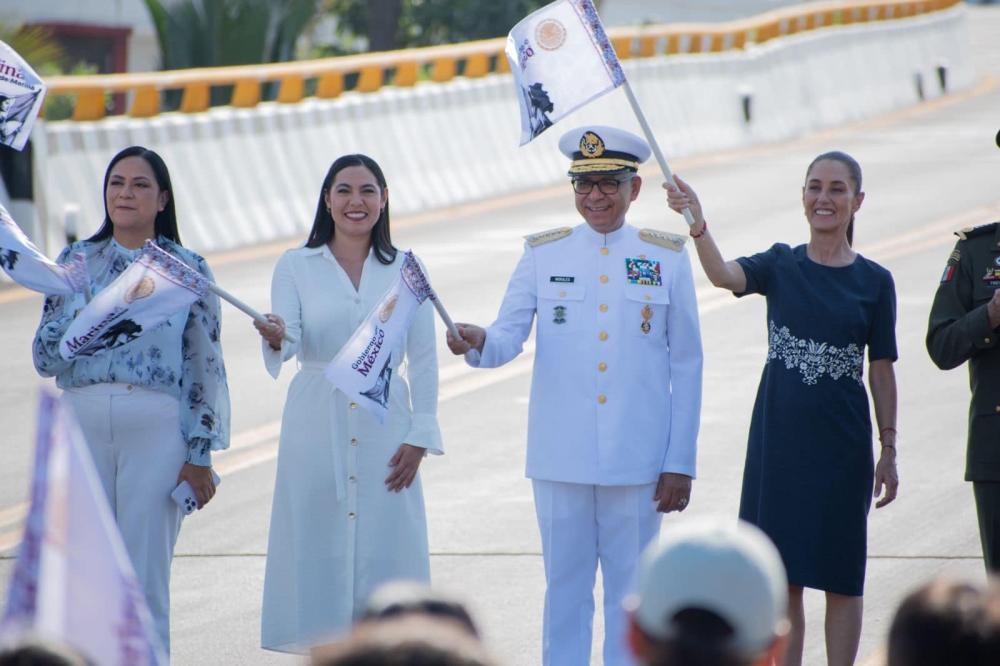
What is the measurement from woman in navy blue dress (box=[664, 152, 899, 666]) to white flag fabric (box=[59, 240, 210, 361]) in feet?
5.68

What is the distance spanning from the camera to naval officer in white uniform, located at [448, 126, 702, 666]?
18.5 ft

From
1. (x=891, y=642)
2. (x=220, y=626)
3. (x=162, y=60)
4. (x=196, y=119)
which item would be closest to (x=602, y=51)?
(x=220, y=626)

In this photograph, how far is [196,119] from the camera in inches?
653

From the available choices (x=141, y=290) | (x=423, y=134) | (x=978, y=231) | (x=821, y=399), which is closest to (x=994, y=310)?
(x=978, y=231)

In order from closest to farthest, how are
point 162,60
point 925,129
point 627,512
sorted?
point 627,512 → point 162,60 → point 925,129

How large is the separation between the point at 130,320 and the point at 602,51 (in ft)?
6.64

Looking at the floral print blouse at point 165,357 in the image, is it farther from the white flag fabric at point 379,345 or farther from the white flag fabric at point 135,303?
the white flag fabric at point 379,345

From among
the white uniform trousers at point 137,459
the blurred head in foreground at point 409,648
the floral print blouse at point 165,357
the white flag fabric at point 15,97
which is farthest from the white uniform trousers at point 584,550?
the blurred head in foreground at point 409,648

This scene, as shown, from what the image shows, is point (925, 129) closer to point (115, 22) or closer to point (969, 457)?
point (115, 22)

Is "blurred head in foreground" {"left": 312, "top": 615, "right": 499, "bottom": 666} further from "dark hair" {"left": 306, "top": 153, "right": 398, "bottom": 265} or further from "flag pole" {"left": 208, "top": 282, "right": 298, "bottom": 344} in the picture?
"dark hair" {"left": 306, "top": 153, "right": 398, "bottom": 265}

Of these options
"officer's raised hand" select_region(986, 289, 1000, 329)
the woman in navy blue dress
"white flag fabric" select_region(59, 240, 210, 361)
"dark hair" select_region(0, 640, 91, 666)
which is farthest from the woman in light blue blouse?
"dark hair" select_region(0, 640, 91, 666)

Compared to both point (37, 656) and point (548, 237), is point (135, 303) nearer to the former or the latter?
point (548, 237)

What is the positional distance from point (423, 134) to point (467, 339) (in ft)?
46.2

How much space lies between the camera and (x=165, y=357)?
221 inches
